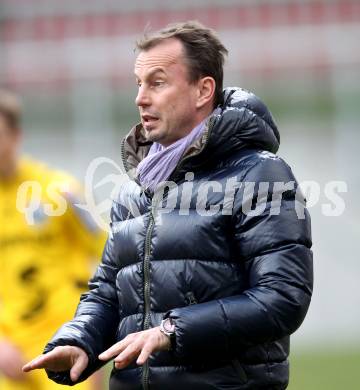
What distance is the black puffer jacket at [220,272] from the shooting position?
3.56m

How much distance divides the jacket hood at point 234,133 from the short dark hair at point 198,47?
0.12m

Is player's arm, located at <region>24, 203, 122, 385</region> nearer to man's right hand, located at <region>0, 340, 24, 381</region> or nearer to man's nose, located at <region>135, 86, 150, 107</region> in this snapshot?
man's nose, located at <region>135, 86, 150, 107</region>

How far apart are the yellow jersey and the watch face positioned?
3058 mm

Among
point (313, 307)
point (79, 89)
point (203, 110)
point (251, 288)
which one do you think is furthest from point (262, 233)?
point (79, 89)

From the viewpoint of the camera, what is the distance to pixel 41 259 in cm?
666

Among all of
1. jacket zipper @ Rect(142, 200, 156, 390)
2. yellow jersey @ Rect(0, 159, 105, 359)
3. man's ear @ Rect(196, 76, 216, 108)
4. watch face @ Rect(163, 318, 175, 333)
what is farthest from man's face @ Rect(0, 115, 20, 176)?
watch face @ Rect(163, 318, 175, 333)

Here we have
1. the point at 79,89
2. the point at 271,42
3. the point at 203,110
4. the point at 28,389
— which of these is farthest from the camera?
the point at 271,42

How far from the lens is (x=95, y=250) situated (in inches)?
261

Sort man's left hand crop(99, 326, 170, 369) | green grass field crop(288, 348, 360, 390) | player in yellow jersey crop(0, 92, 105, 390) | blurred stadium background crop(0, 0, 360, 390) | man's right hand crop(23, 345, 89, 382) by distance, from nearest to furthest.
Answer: man's left hand crop(99, 326, 170, 369), man's right hand crop(23, 345, 89, 382), player in yellow jersey crop(0, 92, 105, 390), green grass field crop(288, 348, 360, 390), blurred stadium background crop(0, 0, 360, 390)

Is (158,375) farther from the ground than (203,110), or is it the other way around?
(203,110)

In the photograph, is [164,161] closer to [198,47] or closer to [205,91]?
[205,91]

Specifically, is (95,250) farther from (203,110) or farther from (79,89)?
(79,89)

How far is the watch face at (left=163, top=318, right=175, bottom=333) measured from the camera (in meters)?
3.54

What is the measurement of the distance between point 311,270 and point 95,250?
10.2ft
